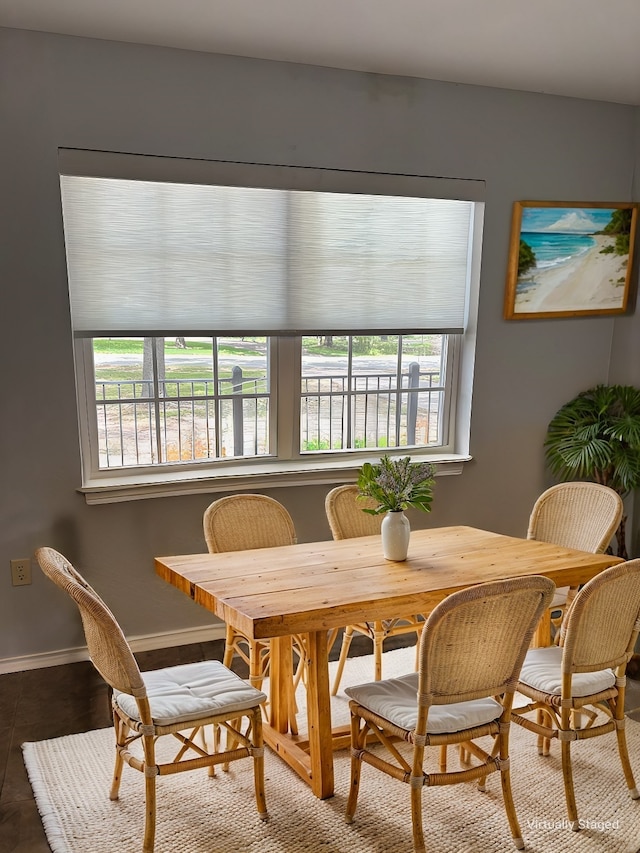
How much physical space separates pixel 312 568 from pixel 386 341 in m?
1.76

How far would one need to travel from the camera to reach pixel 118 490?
3.69 meters

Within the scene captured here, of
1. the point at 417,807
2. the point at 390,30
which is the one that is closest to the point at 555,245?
the point at 390,30

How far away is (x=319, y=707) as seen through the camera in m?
2.60

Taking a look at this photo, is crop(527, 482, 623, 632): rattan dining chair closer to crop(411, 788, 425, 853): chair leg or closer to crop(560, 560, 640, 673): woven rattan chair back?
crop(560, 560, 640, 673): woven rattan chair back

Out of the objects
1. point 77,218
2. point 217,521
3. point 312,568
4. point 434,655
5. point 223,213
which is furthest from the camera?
point 223,213

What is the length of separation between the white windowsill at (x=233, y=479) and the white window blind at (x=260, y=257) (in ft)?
2.21

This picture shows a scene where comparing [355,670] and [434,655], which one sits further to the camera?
[355,670]

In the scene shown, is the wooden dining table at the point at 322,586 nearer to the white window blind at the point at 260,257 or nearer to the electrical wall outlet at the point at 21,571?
the electrical wall outlet at the point at 21,571

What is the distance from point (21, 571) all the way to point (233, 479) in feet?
3.35

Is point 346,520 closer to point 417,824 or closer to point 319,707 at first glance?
point 319,707

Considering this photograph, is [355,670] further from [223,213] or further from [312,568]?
[223,213]

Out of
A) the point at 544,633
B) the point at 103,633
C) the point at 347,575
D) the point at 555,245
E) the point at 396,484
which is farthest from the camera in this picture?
the point at 555,245

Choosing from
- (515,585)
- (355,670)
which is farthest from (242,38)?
(355,670)

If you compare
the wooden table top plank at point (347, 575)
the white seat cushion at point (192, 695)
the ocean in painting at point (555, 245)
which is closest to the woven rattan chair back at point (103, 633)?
the white seat cushion at point (192, 695)
